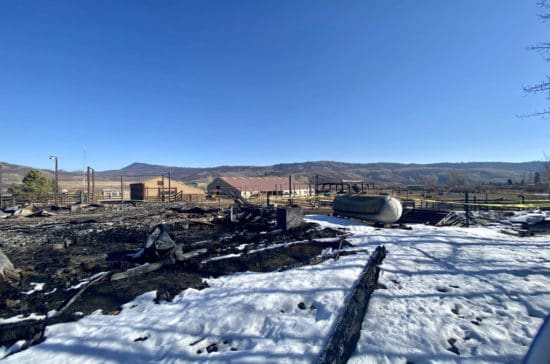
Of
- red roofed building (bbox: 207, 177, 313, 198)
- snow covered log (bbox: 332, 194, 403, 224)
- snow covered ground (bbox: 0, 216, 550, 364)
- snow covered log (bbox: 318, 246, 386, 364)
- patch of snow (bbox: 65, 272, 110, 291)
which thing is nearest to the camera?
snow covered log (bbox: 318, 246, 386, 364)

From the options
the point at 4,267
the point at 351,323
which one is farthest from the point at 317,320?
the point at 4,267

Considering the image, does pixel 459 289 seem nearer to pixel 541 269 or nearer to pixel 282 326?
pixel 541 269

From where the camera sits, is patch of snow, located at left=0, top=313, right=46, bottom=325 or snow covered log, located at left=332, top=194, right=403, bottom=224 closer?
patch of snow, located at left=0, top=313, right=46, bottom=325

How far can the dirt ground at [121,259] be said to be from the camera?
224 inches

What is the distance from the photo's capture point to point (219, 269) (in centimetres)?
735

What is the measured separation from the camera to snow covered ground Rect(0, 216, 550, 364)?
381cm

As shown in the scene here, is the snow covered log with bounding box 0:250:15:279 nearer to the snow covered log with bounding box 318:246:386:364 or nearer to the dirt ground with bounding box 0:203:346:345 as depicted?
the dirt ground with bounding box 0:203:346:345

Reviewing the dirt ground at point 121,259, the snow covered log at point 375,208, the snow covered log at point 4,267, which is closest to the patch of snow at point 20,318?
the dirt ground at point 121,259

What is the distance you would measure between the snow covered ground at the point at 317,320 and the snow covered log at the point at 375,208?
22.8 feet

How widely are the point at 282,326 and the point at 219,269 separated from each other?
3.34m

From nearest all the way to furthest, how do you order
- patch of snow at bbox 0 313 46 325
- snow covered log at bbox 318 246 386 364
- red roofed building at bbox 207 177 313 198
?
snow covered log at bbox 318 246 386 364, patch of snow at bbox 0 313 46 325, red roofed building at bbox 207 177 313 198

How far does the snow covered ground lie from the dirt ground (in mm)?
672

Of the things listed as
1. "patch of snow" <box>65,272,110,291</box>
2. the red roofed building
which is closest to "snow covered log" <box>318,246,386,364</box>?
"patch of snow" <box>65,272,110,291</box>

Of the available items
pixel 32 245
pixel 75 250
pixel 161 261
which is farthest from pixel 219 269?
pixel 32 245
